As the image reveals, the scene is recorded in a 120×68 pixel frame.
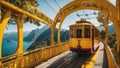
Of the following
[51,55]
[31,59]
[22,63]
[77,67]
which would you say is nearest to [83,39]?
[51,55]

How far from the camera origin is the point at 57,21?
27.6m

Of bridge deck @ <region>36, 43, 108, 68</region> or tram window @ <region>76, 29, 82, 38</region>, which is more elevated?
tram window @ <region>76, 29, 82, 38</region>

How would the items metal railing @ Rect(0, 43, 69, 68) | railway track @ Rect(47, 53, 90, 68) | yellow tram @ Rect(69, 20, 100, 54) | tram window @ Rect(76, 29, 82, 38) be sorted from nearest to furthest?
1. metal railing @ Rect(0, 43, 69, 68)
2. railway track @ Rect(47, 53, 90, 68)
3. yellow tram @ Rect(69, 20, 100, 54)
4. tram window @ Rect(76, 29, 82, 38)

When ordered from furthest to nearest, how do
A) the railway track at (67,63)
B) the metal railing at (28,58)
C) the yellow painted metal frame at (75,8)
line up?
the yellow painted metal frame at (75,8) → the railway track at (67,63) → the metal railing at (28,58)

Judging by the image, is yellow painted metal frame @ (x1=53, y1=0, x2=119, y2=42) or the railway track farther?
yellow painted metal frame @ (x1=53, y1=0, x2=119, y2=42)

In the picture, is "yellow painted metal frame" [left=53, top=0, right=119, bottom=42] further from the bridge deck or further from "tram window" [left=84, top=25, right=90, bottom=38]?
the bridge deck

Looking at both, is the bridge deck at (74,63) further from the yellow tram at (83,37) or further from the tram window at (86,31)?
the tram window at (86,31)

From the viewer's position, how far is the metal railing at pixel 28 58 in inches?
444

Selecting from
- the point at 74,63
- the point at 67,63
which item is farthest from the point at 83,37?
the point at 67,63

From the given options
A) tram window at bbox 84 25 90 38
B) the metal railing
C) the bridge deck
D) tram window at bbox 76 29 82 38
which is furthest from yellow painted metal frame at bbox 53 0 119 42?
the bridge deck

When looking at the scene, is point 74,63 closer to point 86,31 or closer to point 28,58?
point 86,31

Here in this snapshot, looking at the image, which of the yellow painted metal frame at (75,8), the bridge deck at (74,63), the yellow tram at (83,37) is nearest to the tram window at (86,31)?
the yellow tram at (83,37)

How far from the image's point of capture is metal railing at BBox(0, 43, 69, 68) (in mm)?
11269

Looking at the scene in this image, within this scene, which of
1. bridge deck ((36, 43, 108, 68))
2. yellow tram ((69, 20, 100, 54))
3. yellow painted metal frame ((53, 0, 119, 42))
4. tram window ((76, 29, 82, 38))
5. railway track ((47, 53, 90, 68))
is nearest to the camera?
bridge deck ((36, 43, 108, 68))
